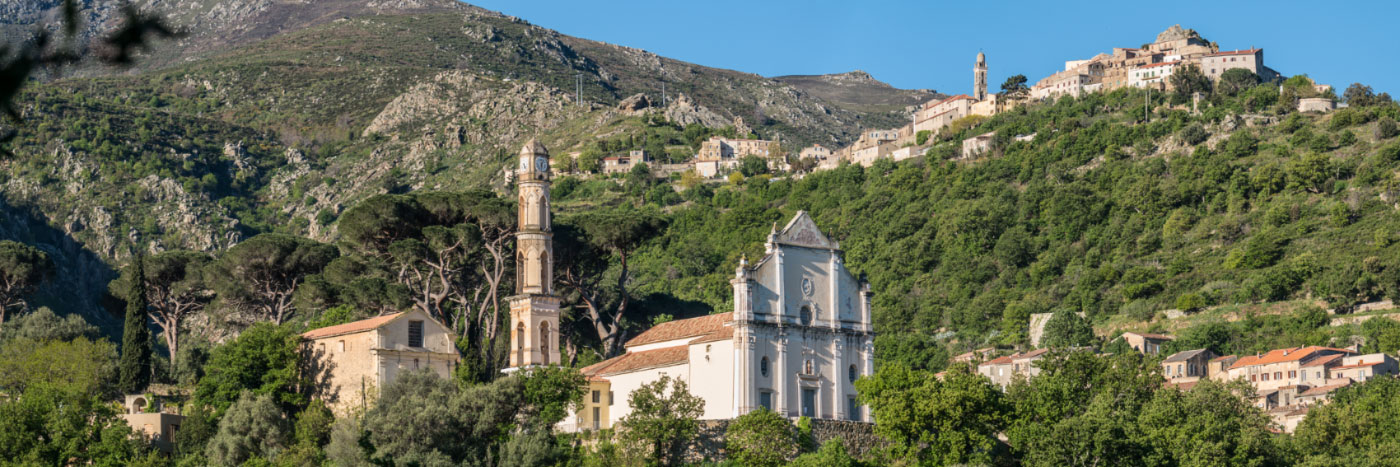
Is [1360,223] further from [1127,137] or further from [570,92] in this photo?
[570,92]

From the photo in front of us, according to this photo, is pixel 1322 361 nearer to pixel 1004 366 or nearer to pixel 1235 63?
pixel 1004 366

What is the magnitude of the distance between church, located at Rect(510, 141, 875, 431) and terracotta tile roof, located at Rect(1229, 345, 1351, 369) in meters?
42.8

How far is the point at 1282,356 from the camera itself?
303ft

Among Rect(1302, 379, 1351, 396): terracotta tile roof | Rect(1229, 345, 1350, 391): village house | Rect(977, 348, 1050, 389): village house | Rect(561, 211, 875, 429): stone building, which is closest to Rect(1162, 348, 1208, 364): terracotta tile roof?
Rect(1229, 345, 1350, 391): village house

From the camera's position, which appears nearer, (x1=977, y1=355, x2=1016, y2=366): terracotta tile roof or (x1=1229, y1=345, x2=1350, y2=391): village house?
(x1=1229, y1=345, x2=1350, y2=391): village house

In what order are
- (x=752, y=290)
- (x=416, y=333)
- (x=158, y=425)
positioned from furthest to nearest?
(x=416, y=333) → (x=158, y=425) → (x=752, y=290)

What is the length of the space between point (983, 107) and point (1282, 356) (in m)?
73.9

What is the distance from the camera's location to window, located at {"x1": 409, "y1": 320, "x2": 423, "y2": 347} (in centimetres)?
5591

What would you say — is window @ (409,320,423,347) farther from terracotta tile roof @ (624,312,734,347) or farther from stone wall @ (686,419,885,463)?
stone wall @ (686,419,885,463)

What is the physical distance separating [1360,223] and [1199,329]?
62.6 ft

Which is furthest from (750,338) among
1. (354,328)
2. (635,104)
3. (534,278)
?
(635,104)

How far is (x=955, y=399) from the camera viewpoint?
52562 mm

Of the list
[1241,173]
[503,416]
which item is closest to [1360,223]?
[1241,173]

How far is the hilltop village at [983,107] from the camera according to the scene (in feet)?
500
